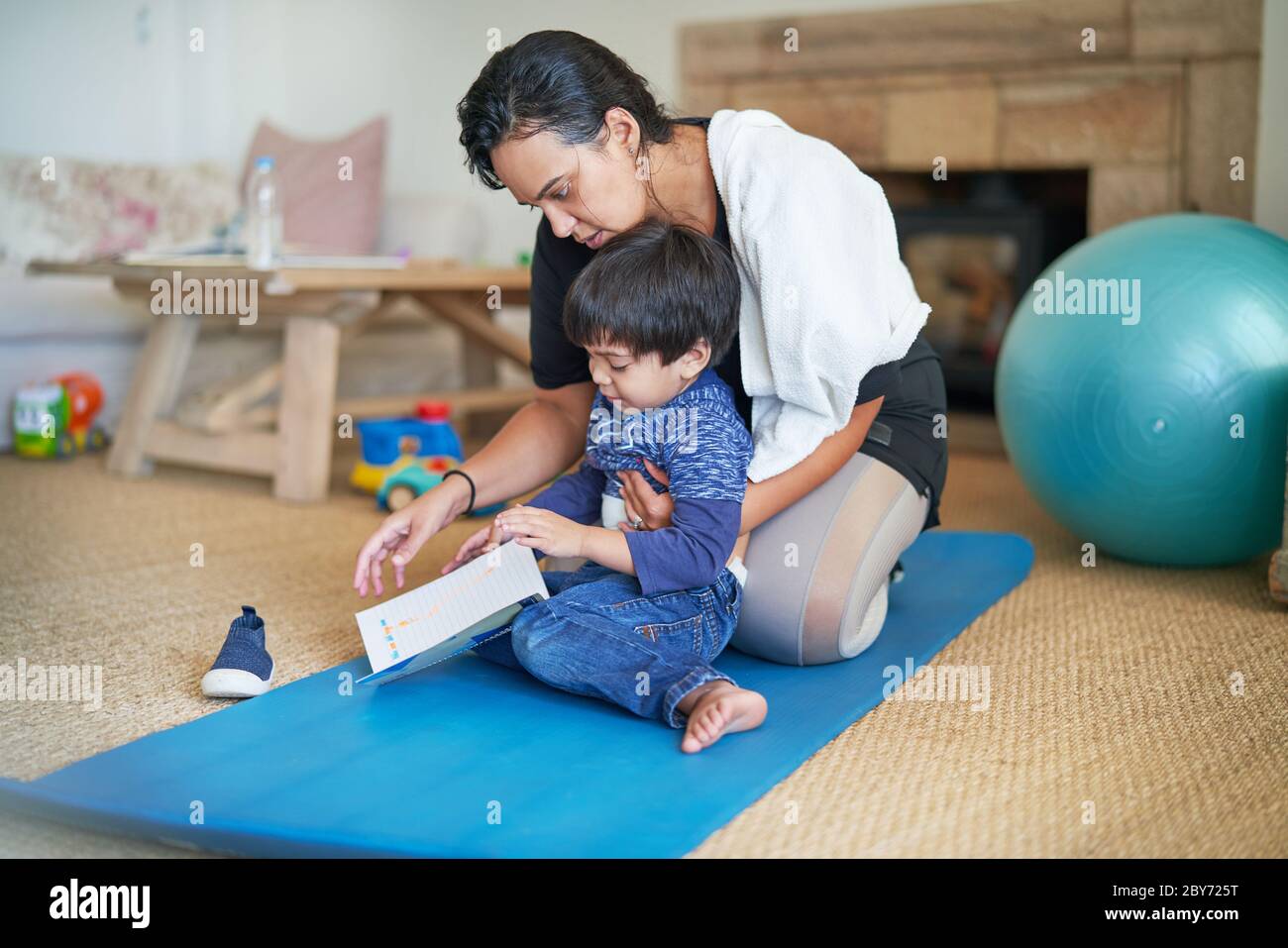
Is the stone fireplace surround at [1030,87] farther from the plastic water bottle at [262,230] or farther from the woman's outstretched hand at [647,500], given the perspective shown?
the woman's outstretched hand at [647,500]

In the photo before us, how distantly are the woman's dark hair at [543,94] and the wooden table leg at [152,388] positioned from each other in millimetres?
1547

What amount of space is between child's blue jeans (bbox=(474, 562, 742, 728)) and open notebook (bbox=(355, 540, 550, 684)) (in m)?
0.03

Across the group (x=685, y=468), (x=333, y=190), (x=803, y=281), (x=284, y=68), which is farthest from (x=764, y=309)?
(x=284, y=68)

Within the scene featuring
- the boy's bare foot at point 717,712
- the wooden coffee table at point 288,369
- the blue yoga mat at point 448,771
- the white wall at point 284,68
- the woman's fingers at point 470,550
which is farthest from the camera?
the white wall at point 284,68

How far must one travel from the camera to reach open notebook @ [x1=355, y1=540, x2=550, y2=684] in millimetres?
1286

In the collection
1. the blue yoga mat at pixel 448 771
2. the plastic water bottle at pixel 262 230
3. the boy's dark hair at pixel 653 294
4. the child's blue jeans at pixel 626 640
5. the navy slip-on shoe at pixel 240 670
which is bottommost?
the blue yoga mat at pixel 448 771

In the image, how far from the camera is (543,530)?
3.98 feet

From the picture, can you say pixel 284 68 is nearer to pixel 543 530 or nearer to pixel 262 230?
pixel 262 230

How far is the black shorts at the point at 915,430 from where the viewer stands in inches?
58.9

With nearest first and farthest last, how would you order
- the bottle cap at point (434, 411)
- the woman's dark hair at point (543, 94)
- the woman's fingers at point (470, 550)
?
the woman's dark hair at point (543, 94) < the woman's fingers at point (470, 550) < the bottle cap at point (434, 411)

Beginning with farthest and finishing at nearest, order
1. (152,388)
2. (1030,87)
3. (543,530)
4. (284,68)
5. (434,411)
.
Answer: (284,68), (1030,87), (152,388), (434,411), (543,530)

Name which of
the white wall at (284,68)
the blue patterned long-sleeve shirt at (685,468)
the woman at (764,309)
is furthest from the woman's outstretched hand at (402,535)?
the white wall at (284,68)

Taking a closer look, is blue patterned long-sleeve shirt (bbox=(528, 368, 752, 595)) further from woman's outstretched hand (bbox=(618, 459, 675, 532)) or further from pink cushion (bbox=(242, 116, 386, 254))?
pink cushion (bbox=(242, 116, 386, 254))

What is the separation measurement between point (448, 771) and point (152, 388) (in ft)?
6.07
